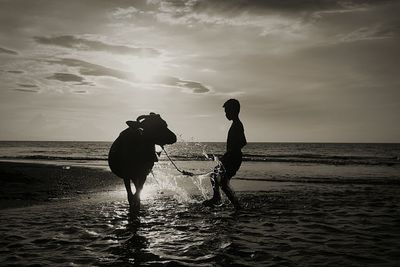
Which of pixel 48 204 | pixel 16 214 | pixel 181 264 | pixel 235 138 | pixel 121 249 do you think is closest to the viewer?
pixel 181 264

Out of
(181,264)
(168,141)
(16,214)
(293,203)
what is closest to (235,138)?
(168,141)

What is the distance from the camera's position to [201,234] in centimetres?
615

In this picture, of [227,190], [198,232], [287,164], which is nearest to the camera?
[198,232]

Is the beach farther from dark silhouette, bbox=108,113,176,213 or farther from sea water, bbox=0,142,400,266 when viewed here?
dark silhouette, bbox=108,113,176,213

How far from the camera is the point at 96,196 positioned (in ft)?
38.8

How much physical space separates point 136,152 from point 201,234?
2.52 metres

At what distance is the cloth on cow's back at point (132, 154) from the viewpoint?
7.70 meters

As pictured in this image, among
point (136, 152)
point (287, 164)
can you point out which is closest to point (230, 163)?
point (136, 152)

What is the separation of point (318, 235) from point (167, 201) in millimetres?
5162

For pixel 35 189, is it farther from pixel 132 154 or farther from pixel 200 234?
pixel 200 234

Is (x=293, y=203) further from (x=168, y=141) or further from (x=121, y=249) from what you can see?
(x=121, y=249)

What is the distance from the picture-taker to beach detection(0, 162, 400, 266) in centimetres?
474

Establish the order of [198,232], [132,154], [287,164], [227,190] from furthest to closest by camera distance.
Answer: [287,164]
[227,190]
[132,154]
[198,232]

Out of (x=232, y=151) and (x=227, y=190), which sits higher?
(x=232, y=151)
